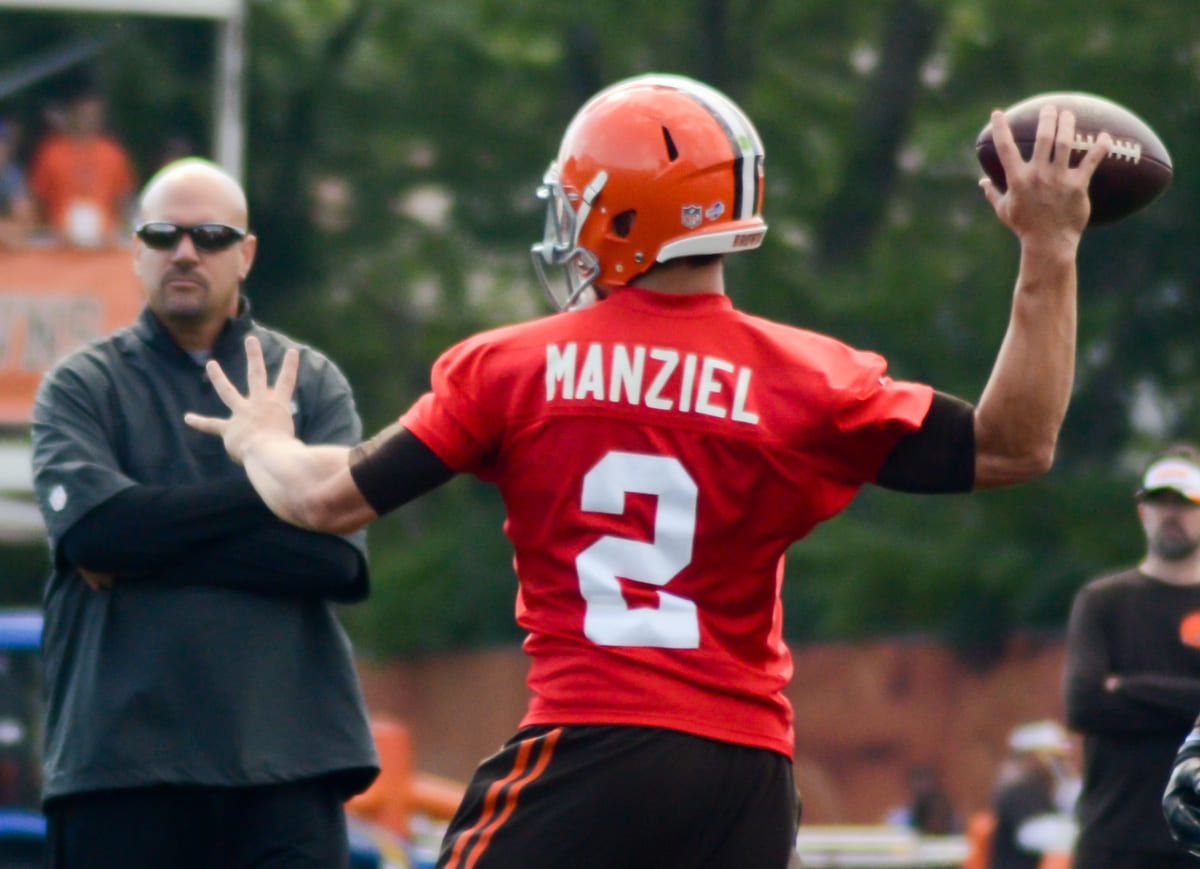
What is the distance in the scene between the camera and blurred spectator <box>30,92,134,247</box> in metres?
15.4

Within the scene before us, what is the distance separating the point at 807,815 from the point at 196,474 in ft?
55.3

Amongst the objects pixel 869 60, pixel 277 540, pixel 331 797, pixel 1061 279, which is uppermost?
pixel 869 60

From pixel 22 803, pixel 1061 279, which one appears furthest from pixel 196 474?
pixel 22 803

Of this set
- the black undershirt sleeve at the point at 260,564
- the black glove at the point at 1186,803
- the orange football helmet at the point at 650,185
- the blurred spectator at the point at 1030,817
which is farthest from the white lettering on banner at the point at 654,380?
the blurred spectator at the point at 1030,817

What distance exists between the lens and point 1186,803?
4.43 metres

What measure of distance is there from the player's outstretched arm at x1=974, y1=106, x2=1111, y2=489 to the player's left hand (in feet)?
4.21

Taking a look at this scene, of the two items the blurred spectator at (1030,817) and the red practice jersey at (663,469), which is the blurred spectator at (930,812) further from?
the red practice jersey at (663,469)

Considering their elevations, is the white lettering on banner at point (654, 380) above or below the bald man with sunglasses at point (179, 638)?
above

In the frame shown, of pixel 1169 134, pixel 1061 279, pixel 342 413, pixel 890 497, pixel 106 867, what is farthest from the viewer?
pixel 890 497

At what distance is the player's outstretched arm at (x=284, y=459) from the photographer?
11.6 ft

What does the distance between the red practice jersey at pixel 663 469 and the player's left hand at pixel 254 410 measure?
41 cm

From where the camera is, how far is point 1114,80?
1964cm

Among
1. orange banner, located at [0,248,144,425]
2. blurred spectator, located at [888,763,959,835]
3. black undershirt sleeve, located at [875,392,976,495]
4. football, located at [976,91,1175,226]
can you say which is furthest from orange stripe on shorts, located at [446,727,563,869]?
blurred spectator, located at [888,763,959,835]

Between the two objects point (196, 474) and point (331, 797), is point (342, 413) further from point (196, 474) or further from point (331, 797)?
point (331, 797)
